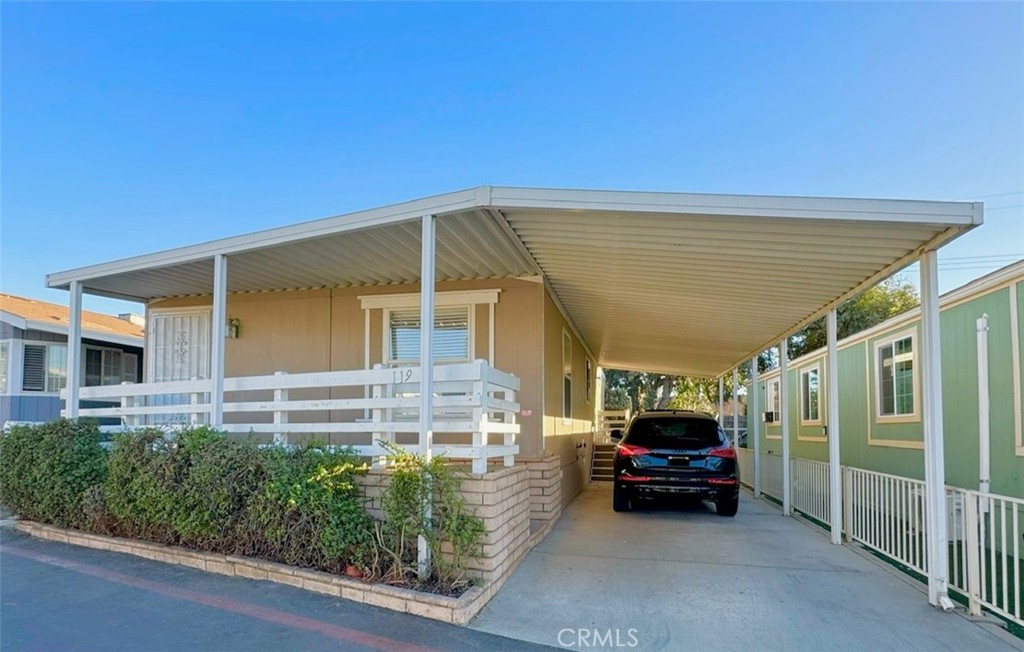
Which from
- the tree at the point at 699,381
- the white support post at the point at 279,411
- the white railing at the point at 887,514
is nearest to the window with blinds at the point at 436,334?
the white support post at the point at 279,411

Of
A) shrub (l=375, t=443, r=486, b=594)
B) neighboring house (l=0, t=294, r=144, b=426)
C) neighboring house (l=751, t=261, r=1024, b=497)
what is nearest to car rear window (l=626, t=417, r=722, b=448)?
neighboring house (l=751, t=261, r=1024, b=497)

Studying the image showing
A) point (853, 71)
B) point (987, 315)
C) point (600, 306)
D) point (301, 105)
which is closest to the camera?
point (987, 315)

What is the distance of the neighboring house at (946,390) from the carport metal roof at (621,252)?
5.67 feet

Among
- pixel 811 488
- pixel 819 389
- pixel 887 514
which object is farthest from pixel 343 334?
pixel 819 389

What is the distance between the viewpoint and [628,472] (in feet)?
26.9

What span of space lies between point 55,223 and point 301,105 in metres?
6.40

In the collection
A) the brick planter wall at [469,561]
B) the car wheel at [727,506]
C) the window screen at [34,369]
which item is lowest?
the car wheel at [727,506]

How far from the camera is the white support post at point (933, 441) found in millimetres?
4496

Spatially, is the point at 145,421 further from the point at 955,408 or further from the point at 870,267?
the point at 955,408

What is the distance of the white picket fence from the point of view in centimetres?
425

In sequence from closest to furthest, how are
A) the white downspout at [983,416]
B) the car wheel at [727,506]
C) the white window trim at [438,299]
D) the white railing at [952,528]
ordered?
1. the white railing at [952,528]
2. the white downspout at [983,416]
3. the white window trim at [438,299]
4. the car wheel at [727,506]

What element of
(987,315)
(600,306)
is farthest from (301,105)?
(987,315)

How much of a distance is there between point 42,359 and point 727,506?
45.2 feet

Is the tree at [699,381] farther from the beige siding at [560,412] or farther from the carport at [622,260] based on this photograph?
the carport at [622,260]
